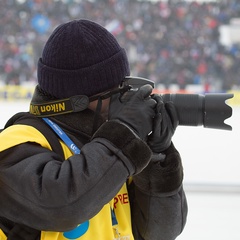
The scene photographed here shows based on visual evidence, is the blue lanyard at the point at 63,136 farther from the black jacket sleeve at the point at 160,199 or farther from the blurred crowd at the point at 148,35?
the blurred crowd at the point at 148,35

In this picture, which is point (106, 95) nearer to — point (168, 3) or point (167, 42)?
point (168, 3)

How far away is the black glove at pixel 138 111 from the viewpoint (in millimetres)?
670

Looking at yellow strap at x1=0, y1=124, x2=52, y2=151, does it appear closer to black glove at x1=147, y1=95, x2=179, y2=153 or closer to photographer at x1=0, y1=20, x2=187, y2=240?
photographer at x1=0, y1=20, x2=187, y2=240

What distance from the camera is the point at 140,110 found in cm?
67

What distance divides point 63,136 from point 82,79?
9 centimetres

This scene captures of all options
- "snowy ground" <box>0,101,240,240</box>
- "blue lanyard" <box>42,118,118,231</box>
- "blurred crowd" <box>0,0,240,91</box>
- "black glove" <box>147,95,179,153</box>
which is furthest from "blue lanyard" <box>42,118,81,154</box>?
"blurred crowd" <box>0,0,240,91</box>

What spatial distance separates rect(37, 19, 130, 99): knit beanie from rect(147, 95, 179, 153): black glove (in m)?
0.09

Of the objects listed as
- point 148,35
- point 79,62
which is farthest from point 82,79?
point 148,35

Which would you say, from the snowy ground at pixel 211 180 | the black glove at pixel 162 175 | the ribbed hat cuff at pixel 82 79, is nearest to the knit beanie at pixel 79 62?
the ribbed hat cuff at pixel 82 79

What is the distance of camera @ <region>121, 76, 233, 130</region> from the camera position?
719mm

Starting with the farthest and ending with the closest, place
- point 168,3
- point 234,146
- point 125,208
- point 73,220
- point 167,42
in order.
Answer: point 167,42, point 168,3, point 234,146, point 125,208, point 73,220

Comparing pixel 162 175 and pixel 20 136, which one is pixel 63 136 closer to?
pixel 20 136

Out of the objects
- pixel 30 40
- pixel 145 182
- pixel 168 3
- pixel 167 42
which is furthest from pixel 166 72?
pixel 145 182

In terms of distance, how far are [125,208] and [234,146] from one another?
2.12m
